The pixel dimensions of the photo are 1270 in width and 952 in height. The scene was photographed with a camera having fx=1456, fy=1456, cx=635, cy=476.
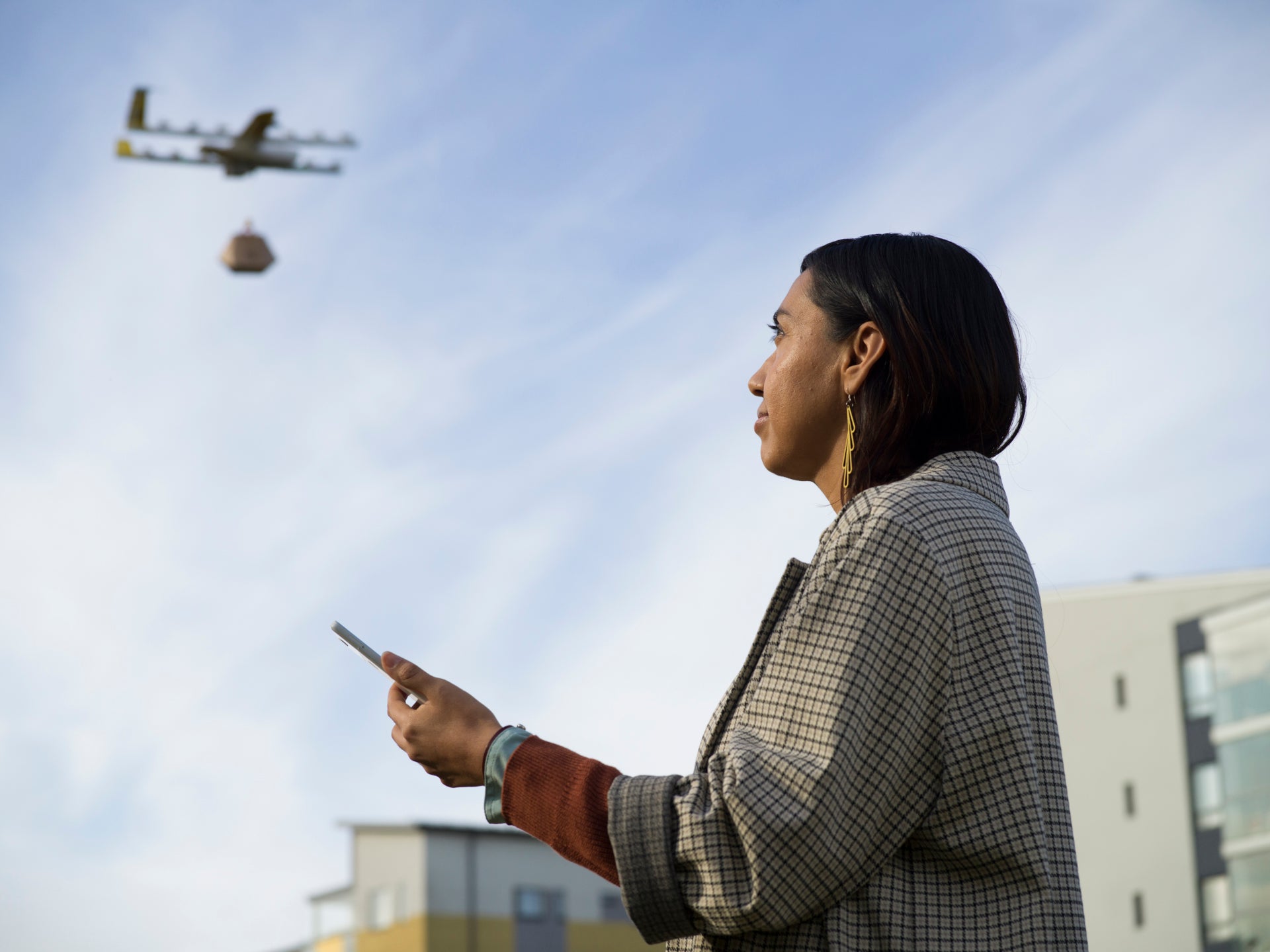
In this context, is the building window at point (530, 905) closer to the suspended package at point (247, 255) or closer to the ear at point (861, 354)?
the suspended package at point (247, 255)

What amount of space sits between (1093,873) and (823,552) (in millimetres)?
26024

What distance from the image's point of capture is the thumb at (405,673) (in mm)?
1449

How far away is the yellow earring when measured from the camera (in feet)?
5.19

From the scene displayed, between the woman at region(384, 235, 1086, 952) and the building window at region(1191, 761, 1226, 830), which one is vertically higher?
the building window at region(1191, 761, 1226, 830)

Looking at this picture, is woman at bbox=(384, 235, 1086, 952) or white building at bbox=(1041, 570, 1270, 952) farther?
white building at bbox=(1041, 570, 1270, 952)

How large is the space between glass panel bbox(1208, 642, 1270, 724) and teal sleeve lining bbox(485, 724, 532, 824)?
21.6m

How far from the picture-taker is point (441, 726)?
1.43 meters

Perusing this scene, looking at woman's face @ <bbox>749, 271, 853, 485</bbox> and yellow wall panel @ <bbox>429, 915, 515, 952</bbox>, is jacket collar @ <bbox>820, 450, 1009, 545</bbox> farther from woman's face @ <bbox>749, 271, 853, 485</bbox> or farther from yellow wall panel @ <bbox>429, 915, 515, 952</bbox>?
yellow wall panel @ <bbox>429, 915, 515, 952</bbox>

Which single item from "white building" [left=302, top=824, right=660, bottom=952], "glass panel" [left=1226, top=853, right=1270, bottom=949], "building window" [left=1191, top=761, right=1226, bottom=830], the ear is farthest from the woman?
"building window" [left=1191, top=761, right=1226, bottom=830]

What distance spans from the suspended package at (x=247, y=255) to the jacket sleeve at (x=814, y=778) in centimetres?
2417

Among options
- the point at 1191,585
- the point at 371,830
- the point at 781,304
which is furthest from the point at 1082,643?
the point at 781,304

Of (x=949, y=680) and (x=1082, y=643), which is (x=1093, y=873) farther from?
(x=949, y=680)

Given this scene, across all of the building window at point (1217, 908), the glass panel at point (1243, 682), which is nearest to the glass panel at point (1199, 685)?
the glass panel at point (1243, 682)

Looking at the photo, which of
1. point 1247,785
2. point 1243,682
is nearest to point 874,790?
point 1243,682
